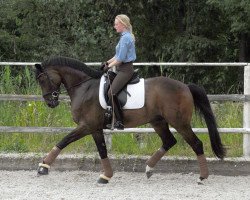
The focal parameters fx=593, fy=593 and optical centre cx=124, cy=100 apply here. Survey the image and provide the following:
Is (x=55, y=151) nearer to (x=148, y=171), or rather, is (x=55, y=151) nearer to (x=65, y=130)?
(x=65, y=130)

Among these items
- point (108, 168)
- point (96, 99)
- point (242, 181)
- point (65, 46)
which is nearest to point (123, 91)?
point (96, 99)

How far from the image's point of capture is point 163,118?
826 centimetres

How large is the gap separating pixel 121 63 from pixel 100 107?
0.66 meters

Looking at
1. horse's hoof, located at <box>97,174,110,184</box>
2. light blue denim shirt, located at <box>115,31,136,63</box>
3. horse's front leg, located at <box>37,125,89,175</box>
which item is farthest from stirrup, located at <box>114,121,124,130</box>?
light blue denim shirt, located at <box>115,31,136,63</box>

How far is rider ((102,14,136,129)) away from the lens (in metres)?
7.85

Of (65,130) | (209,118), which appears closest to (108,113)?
(65,130)

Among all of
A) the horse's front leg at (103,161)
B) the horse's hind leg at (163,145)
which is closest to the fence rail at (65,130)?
the horse's hind leg at (163,145)

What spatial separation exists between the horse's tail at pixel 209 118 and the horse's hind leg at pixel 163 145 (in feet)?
1.82

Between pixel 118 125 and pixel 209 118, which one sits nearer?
pixel 118 125

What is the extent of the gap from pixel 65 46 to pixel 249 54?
6910mm

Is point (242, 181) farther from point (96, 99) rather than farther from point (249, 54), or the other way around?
point (249, 54)

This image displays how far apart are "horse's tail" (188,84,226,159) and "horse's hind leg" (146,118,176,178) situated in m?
0.56

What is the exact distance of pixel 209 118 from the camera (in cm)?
827

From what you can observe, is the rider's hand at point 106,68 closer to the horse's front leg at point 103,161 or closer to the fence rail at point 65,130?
the horse's front leg at point 103,161
